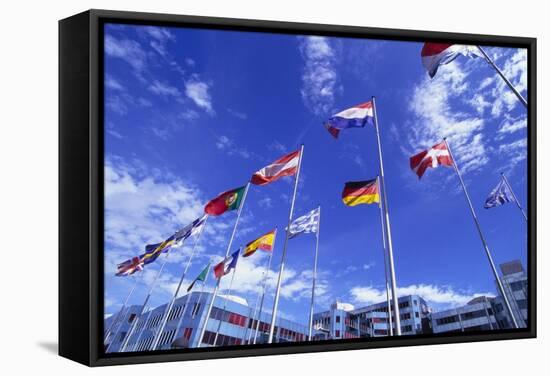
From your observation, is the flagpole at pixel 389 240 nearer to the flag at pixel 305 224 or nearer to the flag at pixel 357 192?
the flag at pixel 357 192

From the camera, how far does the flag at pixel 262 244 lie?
7.19m

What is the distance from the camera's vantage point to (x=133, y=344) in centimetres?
662

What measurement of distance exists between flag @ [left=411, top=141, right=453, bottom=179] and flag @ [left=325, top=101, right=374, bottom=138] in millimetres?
572

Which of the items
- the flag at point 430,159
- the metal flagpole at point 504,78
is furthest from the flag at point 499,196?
the metal flagpole at point 504,78

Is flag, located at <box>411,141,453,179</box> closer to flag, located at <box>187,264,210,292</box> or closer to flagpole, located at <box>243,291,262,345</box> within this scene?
flagpole, located at <box>243,291,262,345</box>

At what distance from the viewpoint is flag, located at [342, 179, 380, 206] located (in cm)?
752

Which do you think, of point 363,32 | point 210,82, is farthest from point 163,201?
point 363,32

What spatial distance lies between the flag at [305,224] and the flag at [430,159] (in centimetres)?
102

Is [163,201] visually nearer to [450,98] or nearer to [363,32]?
[363,32]

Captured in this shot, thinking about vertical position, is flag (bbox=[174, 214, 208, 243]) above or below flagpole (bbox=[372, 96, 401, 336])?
below

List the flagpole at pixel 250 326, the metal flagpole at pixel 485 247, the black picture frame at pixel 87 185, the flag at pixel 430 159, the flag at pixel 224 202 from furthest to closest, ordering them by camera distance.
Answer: the metal flagpole at pixel 485 247 < the flag at pixel 430 159 < the flagpole at pixel 250 326 < the flag at pixel 224 202 < the black picture frame at pixel 87 185

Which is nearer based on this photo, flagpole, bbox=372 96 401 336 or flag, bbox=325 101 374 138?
flag, bbox=325 101 374 138

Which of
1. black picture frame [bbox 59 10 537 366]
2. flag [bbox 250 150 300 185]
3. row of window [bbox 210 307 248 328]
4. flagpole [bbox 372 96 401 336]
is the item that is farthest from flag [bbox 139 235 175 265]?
flagpole [bbox 372 96 401 336]

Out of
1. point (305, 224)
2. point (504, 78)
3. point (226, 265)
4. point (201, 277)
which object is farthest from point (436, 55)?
point (201, 277)
